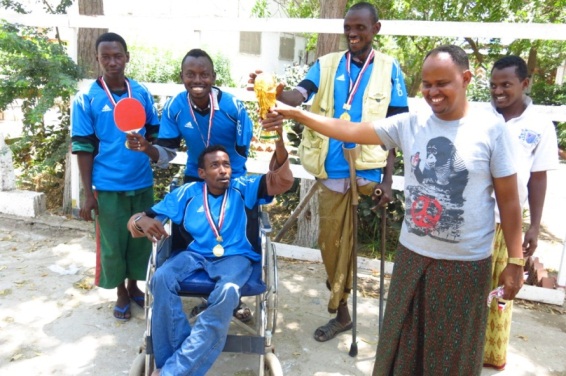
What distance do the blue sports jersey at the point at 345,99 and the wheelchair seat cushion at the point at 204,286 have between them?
818 millimetres

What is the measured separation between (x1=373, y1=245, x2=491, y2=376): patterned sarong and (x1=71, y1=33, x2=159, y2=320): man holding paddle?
1741 millimetres

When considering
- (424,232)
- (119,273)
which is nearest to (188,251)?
(119,273)

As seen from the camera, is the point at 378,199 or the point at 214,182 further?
the point at 378,199

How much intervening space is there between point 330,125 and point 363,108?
26.0 inches

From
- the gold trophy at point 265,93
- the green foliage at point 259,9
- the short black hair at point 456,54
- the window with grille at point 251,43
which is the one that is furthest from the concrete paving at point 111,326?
the window with grille at point 251,43

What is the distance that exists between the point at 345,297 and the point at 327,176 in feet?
2.74

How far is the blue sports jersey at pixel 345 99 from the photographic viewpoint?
292cm

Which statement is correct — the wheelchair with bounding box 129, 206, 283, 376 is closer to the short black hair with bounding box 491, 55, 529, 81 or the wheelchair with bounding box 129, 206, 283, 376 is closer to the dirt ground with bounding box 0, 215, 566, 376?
the dirt ground with bounding box 0, 215, 566, 376

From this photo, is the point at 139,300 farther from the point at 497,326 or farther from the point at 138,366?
the point at 497,326

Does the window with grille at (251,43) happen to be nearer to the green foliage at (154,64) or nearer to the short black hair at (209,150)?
the green foliage at (154,64)

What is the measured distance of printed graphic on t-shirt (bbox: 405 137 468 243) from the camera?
6.42ft

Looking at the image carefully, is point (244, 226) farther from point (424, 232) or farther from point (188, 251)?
point (424, 232)

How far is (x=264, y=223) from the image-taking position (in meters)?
2.88

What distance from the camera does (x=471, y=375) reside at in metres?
2.16
